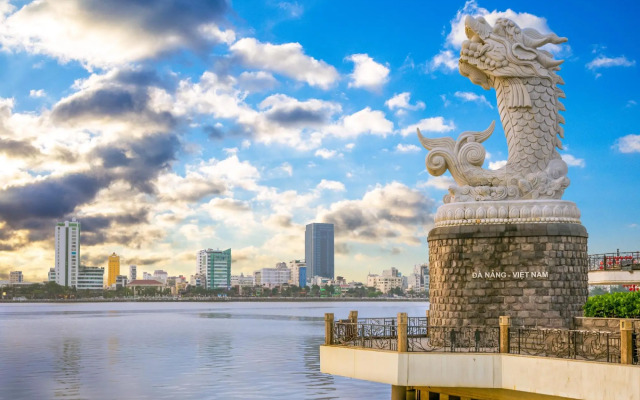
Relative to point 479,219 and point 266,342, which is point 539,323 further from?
point 266,342

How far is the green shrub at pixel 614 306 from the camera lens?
72.6 ft

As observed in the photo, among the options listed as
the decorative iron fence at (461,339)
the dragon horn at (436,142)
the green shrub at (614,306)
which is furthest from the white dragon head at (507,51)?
the decorative iron fence at (461,339)

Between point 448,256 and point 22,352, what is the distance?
49209mm

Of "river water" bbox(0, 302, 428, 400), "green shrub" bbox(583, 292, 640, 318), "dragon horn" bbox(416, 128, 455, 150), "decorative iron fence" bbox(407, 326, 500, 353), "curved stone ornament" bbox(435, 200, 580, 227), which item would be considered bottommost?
"river water" bbox(0, 302, 428, 400)

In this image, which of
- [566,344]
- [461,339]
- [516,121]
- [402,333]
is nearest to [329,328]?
[402,333]

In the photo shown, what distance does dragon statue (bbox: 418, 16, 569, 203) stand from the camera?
24.7m

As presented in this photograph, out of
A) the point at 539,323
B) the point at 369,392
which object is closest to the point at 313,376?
the point at 369,392

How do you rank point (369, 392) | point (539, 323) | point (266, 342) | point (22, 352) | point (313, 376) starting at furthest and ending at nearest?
point (266, 342), point (22, 352), point (313, 376), point (369, 392), point (539, 323)

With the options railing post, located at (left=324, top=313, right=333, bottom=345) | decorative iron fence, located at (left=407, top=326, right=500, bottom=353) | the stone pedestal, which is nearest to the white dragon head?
the stone pedestal

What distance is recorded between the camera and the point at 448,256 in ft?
79.6

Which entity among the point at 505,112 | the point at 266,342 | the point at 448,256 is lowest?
the point at 266,342

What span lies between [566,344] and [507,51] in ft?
31.3

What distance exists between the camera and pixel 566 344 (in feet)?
67.9

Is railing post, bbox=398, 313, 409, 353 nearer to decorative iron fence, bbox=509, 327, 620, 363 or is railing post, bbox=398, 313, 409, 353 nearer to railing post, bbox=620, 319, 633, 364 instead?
decorative iron fence, bbox=509, 327, 620, 363
